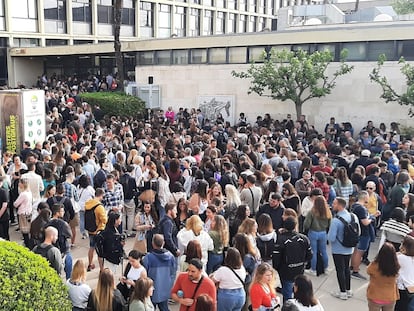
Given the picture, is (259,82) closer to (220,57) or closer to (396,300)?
(220,57)

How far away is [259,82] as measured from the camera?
18656 millimetres

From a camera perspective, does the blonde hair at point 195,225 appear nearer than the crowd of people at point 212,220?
No

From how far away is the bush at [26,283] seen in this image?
399 cm

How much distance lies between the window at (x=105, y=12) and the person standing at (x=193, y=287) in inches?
1421

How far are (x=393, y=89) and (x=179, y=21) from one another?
97.9 feet

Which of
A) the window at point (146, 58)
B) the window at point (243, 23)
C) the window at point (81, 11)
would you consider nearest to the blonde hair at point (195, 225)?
the window at point (146, 58)

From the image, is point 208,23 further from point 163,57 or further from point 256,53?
point 256,53

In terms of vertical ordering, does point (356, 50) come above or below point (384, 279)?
above

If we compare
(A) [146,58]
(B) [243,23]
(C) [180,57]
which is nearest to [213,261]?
(C) [180,57]

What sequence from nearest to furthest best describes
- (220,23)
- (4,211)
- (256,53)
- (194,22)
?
(4,211) < (256,53) < (194,22) < (220,23)

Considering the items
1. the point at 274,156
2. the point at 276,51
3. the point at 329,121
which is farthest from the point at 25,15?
the point at 274,156

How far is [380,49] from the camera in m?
18.1

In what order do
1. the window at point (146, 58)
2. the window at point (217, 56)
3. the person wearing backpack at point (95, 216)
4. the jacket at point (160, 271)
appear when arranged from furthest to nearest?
1. the window at point (146, 58)
2. the window at point (217, 56)
3. the person wearing backpack at point (95, 216)
4. the jacket at point (160, 271)

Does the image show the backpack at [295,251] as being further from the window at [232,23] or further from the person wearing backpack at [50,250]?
the window at [232,23]
